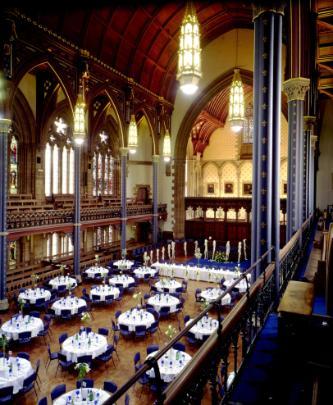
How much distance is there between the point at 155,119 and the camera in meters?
21.3

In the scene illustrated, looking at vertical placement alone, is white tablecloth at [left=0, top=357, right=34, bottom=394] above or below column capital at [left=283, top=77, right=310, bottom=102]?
below

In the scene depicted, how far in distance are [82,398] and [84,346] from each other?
80.8 inches

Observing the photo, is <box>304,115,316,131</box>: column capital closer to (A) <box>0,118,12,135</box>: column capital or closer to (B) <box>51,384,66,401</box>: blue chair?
(A) <box>0,118,12,135</box>: column capital

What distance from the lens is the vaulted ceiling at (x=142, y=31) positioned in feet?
48.2

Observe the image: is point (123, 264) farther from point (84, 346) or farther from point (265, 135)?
point (265, 135)

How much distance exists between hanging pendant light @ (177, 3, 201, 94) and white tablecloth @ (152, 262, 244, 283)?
36.1ft

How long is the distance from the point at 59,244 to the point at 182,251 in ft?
25.5

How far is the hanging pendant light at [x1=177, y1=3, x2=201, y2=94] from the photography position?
514 centimetres

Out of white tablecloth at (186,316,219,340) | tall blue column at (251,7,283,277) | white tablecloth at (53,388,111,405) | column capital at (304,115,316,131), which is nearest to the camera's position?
white tablecloth at (53,388,111,405)

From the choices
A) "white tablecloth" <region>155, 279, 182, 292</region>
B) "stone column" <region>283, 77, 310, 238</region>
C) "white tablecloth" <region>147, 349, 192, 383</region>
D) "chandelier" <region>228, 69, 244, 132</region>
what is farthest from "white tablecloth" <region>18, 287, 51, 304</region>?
"stone column" <region>283, 77, 310, 238</region>

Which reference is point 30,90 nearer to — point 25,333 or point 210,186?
point 25,333

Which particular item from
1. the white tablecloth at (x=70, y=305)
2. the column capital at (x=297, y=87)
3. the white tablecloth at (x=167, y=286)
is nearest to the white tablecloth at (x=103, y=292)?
the white tablecloth at (x=70, y=305)

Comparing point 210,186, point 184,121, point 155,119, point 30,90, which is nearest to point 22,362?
point 30,90

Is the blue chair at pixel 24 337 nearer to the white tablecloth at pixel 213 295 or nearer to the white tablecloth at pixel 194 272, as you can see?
the white tablecloth at pixel 213 295
